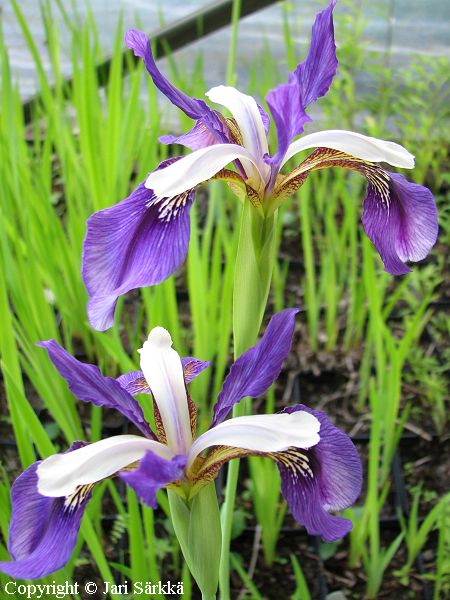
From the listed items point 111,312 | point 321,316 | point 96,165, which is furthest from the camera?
point 321,316

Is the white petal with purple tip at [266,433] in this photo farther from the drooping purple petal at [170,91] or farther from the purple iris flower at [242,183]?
the drooping purple petal at [170,91]

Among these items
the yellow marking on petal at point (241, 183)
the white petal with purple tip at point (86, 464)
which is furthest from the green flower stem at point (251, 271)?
the white petal with purple tip at point (86, 464)

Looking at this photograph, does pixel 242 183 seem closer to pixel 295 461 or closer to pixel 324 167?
pixel 324 167

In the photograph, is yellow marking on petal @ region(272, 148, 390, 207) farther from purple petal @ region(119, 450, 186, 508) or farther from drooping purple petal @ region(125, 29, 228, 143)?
purple petal @ region(119, 450, 186, 508)

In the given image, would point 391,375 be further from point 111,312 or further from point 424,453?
point 111,312

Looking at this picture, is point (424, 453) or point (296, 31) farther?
point (296, 31)

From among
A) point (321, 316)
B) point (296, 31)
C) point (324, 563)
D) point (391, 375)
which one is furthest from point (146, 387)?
point (296, 31)

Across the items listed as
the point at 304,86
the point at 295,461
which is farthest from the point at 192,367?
the point at 304,86
